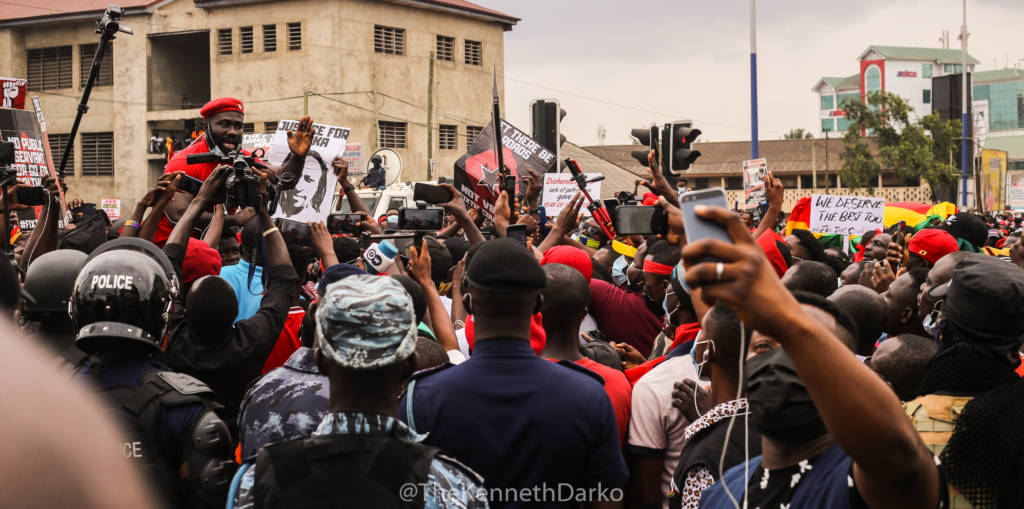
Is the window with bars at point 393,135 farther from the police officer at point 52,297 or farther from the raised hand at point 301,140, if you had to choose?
the police officer at point 52,297

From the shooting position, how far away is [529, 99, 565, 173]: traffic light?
10594 millimetres

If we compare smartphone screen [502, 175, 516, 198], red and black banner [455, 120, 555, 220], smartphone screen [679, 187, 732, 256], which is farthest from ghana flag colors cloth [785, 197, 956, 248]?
smartphone screen [679, 187, 732, 256]

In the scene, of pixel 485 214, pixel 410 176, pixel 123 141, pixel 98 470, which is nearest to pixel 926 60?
pixel 410 176

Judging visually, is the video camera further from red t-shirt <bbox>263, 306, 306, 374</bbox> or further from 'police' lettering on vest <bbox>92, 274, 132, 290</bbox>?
'police' lettering on vest <bbox>92, 274, 132, 290</bbox>

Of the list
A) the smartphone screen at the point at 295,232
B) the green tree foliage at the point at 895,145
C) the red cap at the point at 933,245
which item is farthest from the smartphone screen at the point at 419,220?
the green tree foliage at the point at 895,145

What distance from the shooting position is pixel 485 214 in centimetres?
870

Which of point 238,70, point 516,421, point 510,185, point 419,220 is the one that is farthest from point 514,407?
point 238,70

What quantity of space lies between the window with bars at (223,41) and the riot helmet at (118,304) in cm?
3552

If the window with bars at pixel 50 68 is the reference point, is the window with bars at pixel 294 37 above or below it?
above

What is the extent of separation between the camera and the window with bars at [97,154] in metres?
36.7

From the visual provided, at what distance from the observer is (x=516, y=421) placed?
262 centimetres

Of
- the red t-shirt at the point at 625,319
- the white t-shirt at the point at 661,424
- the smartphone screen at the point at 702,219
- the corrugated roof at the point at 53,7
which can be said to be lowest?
the white t-shirt at the point at 661,424

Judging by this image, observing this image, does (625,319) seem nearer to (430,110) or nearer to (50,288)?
(50,288)

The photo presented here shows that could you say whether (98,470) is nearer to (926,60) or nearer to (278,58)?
(278,58)
